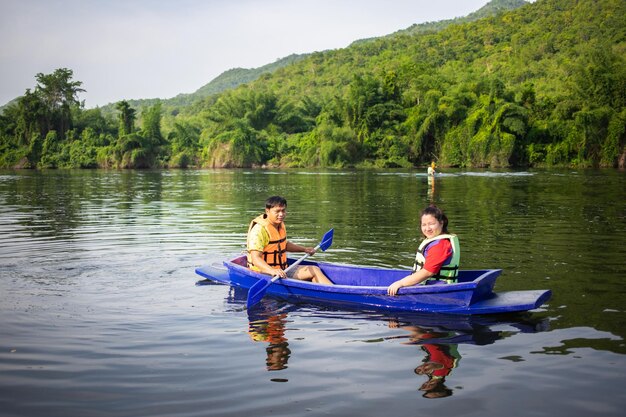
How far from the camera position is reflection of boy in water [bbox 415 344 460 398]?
489cm

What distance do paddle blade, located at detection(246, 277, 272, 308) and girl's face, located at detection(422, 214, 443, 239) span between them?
2.13 m

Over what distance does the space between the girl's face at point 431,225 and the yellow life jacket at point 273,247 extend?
2292 millimetres

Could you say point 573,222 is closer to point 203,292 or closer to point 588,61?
point 203,292

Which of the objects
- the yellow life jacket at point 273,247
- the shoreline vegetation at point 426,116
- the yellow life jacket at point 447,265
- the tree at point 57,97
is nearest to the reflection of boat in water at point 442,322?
the yellow life jacket at point 447,265

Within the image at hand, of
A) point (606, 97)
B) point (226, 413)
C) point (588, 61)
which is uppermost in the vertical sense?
point (588, 61)

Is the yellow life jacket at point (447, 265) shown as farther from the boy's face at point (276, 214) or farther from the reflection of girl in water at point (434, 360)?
the boy's face at point (276, 214)

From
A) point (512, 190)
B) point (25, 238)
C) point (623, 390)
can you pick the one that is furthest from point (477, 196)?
point (623, 390)

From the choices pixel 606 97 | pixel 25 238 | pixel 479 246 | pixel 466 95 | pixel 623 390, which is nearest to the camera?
pixel 623 390

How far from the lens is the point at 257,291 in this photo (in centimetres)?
778

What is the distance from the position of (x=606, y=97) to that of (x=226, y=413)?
2229 inches

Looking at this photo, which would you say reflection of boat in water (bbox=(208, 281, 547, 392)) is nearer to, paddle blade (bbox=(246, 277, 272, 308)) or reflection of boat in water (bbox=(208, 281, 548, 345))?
reflection of boat in water (bbox=(208, 281, 548, 345))

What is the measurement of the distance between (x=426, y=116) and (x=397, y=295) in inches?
2375

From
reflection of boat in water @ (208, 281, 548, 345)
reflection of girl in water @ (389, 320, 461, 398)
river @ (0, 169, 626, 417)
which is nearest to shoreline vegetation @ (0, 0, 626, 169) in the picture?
river @ (0, 169, 626, 417)

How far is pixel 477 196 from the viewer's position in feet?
79.1
